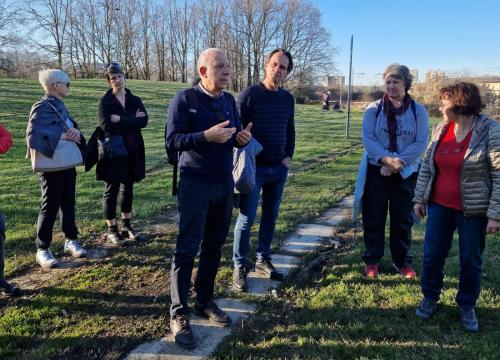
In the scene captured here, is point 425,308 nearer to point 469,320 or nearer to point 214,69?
point 469,320

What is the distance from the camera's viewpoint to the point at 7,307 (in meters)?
3.43

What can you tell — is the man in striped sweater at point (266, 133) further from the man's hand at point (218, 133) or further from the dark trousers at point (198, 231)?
the man's hand at point (218, 133)

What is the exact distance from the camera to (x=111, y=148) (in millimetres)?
4680

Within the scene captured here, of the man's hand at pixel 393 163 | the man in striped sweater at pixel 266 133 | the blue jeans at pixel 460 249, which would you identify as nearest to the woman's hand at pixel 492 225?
the blue jeans at pixel 460 249

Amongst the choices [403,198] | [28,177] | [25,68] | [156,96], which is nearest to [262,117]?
[403,198]

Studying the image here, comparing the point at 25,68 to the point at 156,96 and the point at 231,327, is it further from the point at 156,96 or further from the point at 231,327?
the point at 231,327

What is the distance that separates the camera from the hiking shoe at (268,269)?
4.13m

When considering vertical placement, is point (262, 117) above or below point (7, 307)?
above

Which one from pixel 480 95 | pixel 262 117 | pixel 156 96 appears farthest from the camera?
pixel 156 96

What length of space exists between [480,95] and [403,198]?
4.19ft

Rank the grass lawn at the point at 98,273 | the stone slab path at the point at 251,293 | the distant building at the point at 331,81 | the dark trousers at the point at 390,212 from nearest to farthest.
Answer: the stone slab path at the point at 251,293 → the grass lawn at the point at 98,273 → the dark trousers at the point at 390,212 → the distant building at the point at 331,81

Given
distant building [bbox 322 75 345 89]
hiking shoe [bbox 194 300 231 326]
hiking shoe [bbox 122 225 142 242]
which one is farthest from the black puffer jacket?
distant building [bbox 322 75 345 89]

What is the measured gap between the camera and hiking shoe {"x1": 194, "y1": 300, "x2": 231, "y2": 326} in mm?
3270

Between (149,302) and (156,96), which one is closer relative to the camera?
(149,302)
